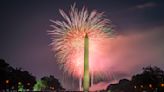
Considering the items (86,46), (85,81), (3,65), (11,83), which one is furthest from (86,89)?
(11,83)

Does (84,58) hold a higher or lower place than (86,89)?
higher

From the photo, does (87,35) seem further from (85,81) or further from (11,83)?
(11,83)

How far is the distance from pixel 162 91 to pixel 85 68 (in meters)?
63.4

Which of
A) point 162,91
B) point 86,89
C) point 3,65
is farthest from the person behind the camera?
point 3,65

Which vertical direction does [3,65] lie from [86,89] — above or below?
above

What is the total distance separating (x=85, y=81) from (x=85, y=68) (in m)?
2.11

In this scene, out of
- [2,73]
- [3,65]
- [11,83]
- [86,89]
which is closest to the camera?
[86,89]

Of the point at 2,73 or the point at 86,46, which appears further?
the point at 2,73

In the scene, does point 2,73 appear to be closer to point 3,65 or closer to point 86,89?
point 3,65

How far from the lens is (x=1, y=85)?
15962 centimetres

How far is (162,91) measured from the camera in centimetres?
11475

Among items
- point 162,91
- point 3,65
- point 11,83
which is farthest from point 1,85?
point 162,91

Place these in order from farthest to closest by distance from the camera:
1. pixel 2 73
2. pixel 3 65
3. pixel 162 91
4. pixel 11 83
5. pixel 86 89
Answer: pixel 11 83 < pixel 3 65 < pixel 2 73 < pixel 162 91 < pixel 86 89

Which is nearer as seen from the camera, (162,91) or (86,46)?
(86,46)
